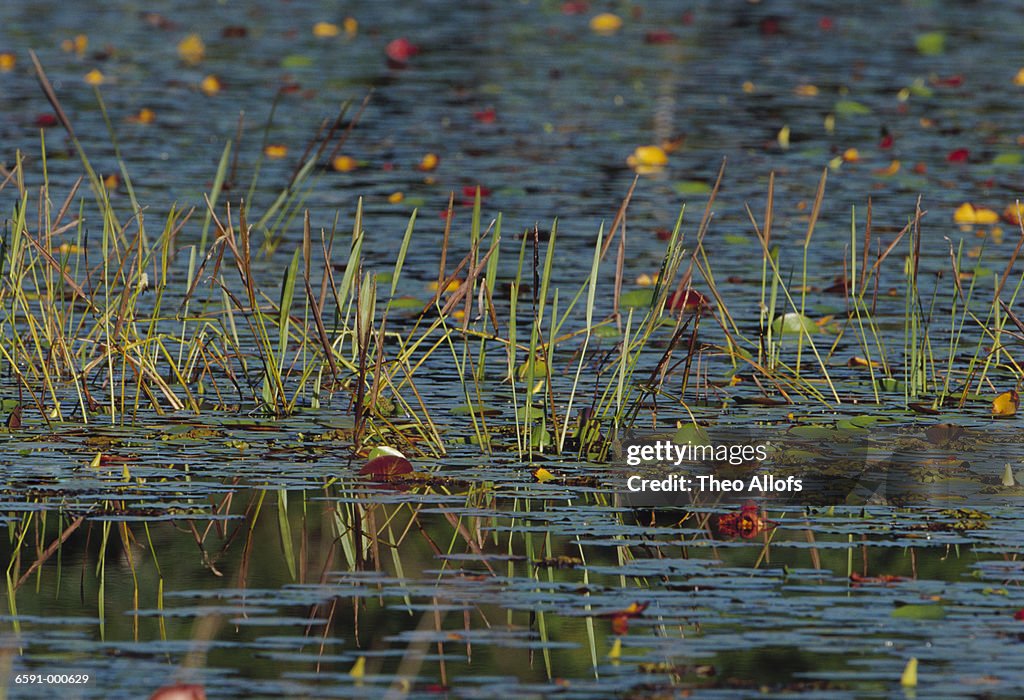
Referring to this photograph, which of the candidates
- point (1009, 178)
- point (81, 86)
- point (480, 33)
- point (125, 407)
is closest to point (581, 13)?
point (480, 33)

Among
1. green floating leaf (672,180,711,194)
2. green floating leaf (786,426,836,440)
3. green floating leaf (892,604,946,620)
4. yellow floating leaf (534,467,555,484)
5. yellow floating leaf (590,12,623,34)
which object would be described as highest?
green floating leaf (892,604,946,620)

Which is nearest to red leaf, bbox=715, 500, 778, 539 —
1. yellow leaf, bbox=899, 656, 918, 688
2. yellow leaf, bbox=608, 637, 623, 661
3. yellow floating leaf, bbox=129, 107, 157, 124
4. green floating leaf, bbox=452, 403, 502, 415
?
yellow leaf, bbox=608, 637, 623, 661

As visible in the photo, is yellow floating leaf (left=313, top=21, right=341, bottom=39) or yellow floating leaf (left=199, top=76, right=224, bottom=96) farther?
yellow floating leaf (left=313, top=21, right=341, bottom=39)

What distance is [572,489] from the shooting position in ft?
17.7

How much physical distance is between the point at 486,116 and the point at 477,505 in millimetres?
8726

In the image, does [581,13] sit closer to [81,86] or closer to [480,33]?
[480,33]

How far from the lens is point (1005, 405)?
6297 millimetres

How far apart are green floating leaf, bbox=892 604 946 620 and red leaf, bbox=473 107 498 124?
957cm

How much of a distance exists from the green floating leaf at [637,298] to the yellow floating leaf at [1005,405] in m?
2.03

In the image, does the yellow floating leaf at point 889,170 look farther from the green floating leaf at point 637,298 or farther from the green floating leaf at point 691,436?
the green floating leaf at point 691,436

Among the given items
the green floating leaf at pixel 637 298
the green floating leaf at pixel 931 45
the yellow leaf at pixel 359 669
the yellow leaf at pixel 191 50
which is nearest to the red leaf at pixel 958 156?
the green floating leaf at pixel 637 298

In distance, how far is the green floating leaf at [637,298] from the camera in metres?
8.10

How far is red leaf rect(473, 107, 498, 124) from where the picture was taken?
538 inches

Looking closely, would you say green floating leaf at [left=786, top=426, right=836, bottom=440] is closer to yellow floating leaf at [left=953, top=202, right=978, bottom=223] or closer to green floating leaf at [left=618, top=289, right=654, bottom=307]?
green floating leaf at [left=618, top=289, right=654, bottom=307]
